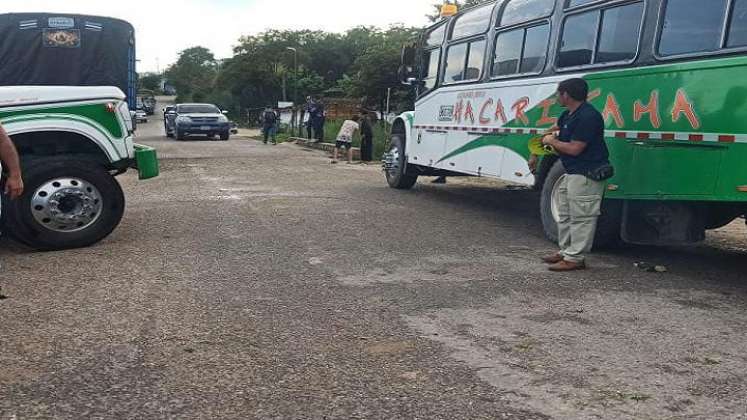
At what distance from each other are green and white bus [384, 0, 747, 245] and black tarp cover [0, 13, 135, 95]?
6161 mm

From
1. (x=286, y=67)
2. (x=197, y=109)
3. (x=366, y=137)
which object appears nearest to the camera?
(x=366, y=137)

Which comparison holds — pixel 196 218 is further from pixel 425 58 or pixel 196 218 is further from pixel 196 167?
pixel 196 167

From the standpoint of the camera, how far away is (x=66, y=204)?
21.3ft

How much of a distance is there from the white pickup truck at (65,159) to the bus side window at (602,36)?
15.1 feet

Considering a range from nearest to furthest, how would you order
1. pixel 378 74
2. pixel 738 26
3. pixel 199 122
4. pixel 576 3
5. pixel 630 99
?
pixel 738 26 → pixel 630 99 → pixel 576 3 → pixel 199 122 → pixel 378 74

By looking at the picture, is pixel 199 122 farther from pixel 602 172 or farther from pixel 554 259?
pixel 602 172

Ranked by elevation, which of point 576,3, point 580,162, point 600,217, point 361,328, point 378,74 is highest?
point 378,74

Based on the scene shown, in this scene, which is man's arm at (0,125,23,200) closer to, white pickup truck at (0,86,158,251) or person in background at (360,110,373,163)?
white pickup truck at (0,86,158,251)

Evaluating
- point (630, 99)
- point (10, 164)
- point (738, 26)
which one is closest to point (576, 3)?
point (630, 99)

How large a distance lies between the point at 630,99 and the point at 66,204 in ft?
17.2

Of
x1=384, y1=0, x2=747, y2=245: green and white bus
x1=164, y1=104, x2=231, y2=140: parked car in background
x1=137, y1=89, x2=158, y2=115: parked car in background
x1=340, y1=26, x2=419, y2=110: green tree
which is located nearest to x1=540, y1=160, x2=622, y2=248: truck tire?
x1=384, y1=0, x2=747, y2=245: green and white bus

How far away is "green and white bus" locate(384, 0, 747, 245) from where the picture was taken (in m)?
5.52

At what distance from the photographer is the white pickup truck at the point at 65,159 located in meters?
6.29

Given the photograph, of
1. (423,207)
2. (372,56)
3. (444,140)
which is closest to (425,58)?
(444,140)
